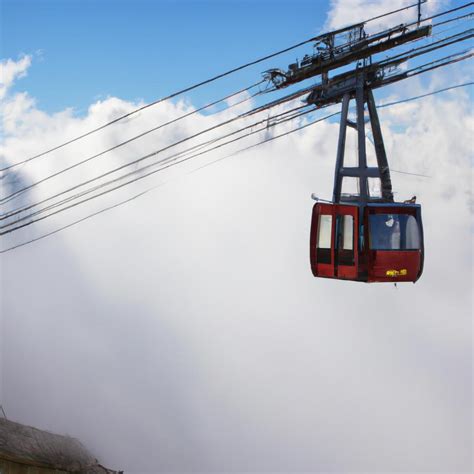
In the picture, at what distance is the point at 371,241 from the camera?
12688mm

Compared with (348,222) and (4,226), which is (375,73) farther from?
(4,226)

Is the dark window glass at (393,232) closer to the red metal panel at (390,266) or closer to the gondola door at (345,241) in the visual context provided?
the red metal panel at (390,266)

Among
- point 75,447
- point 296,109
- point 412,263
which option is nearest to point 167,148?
point 296,109

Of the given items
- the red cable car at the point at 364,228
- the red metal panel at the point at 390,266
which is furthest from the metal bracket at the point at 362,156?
the red metal panel at the point at 390,266

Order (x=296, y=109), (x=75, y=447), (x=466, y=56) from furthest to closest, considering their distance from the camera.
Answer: (x=75, y=447) → (x=296, y=109) → (x=466, y=56)

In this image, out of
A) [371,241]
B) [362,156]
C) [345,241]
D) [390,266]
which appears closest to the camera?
[390,266]

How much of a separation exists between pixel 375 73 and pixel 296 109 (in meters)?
2.21

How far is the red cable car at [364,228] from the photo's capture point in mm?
12680

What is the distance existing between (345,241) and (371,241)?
0.67 metres

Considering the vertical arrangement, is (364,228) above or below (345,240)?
above

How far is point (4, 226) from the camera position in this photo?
13.9 metres

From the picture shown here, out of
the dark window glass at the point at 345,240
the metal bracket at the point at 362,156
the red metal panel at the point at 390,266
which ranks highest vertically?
the metal bracket at the point at 362,156

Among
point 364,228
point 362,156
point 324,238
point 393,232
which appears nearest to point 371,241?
point 364,228

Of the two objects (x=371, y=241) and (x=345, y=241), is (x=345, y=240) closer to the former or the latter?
(x=345, y=241)
